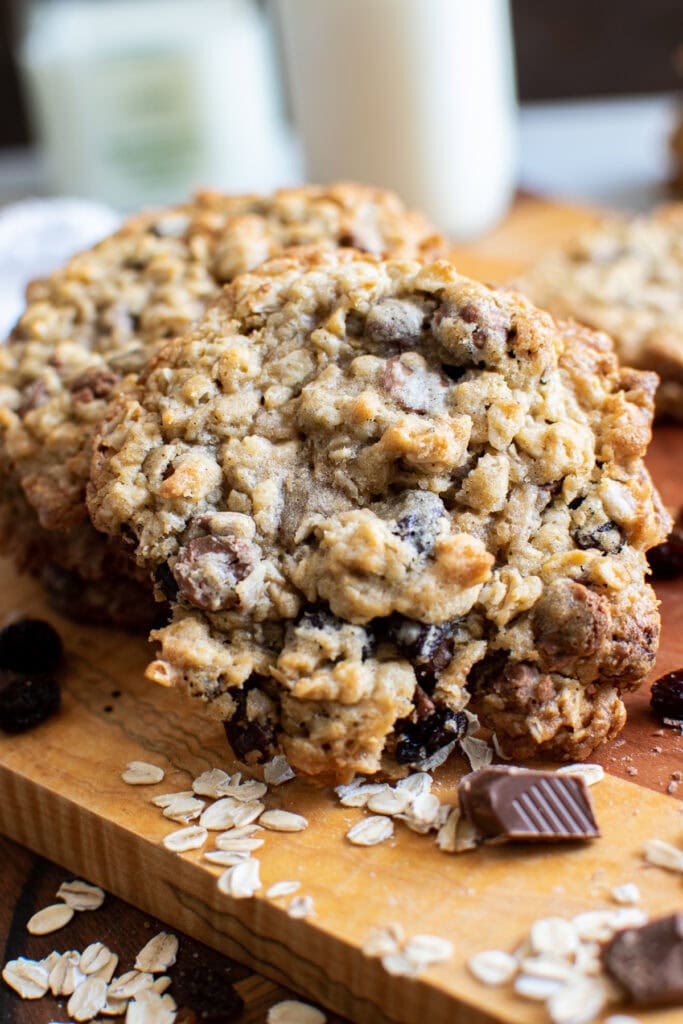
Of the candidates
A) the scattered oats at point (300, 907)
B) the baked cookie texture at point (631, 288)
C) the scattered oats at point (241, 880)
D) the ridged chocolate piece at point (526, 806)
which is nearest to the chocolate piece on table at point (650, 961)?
the ridged chocolate piece at point (526, 806)

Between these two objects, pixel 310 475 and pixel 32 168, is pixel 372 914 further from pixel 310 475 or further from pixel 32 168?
pixel 32 168

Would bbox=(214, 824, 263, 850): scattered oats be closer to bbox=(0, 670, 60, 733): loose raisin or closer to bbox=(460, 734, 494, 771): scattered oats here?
bbox=(460, 734, 494, 771): scattered oats

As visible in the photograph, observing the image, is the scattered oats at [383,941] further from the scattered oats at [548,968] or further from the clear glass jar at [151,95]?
the clear glass jar at [151,95]

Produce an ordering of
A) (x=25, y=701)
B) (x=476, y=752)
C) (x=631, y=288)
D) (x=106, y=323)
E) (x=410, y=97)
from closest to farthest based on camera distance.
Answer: (x=476, y=752) → (x=25, y=701) → (x=106, y=323) → (x=631, y=288) → (x=410, y=97)

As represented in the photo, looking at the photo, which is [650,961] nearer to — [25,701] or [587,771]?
[587,771]

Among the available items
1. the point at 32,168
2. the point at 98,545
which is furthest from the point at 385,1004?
the point at 32,168

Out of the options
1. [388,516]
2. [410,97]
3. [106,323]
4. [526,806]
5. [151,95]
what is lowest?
[526,806]

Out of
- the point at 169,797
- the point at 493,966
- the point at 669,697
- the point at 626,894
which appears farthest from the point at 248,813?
the point at 669,697
